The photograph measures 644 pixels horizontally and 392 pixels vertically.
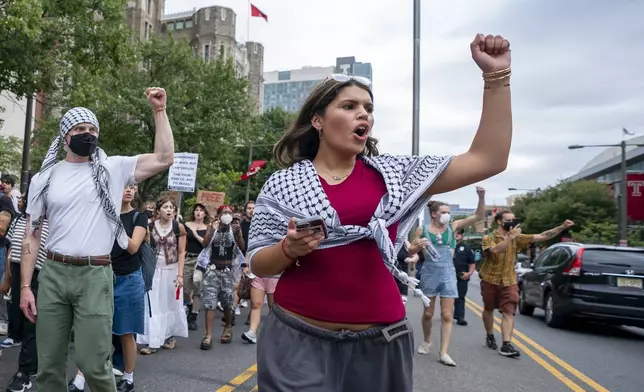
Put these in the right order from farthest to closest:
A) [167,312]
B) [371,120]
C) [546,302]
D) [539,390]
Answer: [546,302], [167,312], [539,390], [371,120]

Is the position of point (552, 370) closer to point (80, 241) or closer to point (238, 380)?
point (238, 380)

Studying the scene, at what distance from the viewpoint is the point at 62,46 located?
12.2 m

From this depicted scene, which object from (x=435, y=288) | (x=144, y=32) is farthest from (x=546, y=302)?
(x=144, y=32)

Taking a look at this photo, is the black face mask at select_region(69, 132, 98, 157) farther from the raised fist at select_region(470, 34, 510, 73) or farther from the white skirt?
the white skirt

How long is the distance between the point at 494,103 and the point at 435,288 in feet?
18.3

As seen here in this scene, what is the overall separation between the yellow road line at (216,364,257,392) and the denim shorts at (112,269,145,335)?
3.05ft

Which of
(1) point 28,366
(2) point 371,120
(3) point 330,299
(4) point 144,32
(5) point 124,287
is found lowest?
(1) point 28,366

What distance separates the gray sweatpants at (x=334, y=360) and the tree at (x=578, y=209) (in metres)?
38.0

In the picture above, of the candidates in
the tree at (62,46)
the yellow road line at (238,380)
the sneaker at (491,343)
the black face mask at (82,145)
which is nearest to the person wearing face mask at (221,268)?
the yellow road line at (238,380)

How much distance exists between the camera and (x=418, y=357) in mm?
7254

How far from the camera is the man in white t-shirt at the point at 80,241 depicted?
11.4 ft

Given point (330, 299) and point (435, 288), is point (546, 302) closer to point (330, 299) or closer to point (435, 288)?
point (435, 288)

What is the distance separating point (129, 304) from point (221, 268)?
2.73m

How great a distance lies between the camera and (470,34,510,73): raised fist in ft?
6.39
